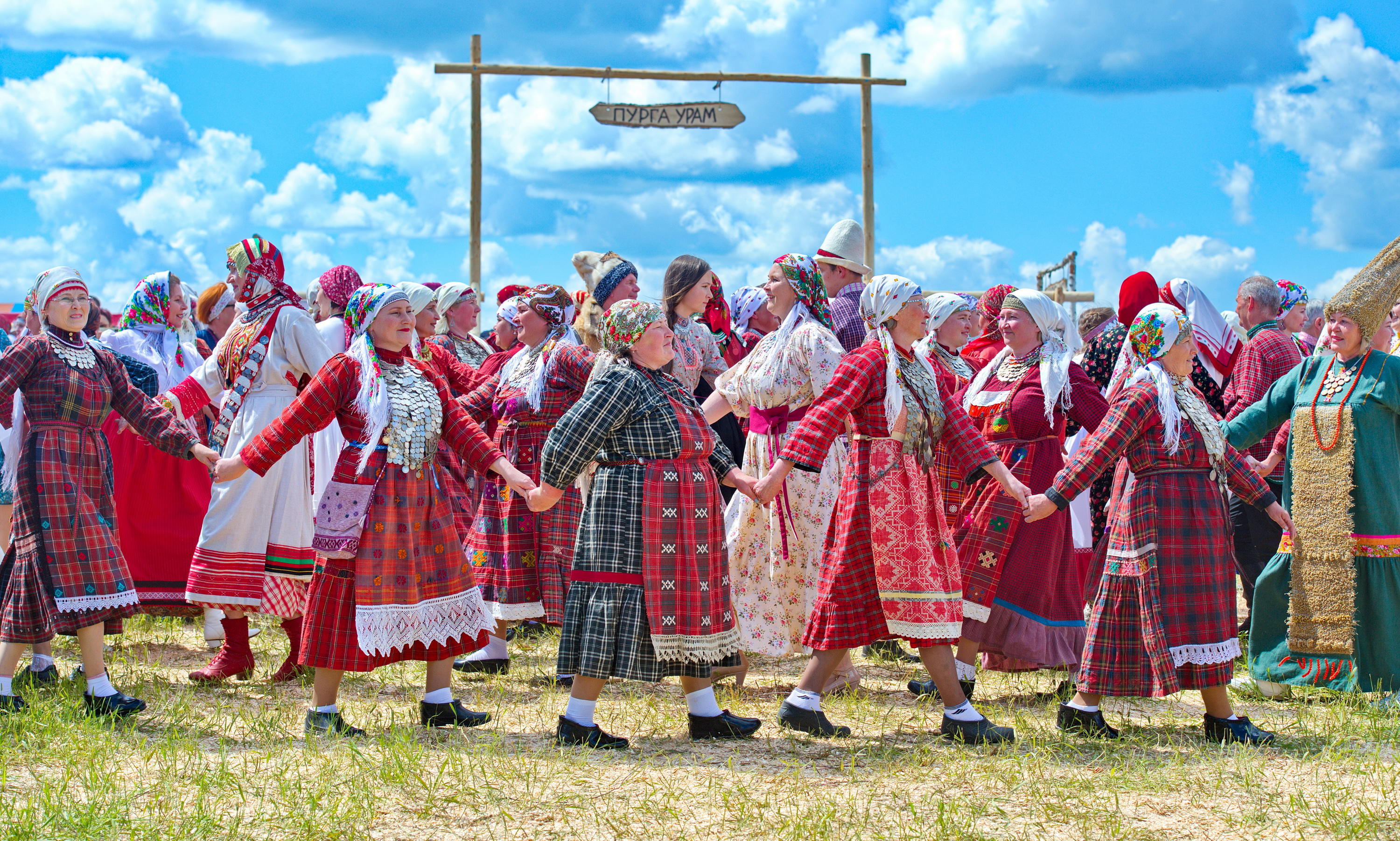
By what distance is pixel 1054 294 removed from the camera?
18.0 metres

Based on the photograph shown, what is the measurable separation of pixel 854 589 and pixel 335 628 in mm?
2008

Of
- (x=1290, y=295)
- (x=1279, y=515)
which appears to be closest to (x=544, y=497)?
(x=1279, y=515)

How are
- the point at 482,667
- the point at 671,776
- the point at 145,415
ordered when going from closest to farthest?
the point at 671,776 < the point at 145,415 < the point at 482,667

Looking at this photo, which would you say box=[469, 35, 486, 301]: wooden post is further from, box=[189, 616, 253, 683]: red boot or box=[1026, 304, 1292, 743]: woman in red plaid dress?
box=[1026, 304, 1292, 743]: woman in red plaid dress

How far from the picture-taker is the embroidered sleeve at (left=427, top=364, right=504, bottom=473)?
15.4 feet

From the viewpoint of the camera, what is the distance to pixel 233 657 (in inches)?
224

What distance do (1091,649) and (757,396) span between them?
1.86 m

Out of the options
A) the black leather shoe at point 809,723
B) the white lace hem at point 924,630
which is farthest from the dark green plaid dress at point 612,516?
the white lace hem at point 924,630

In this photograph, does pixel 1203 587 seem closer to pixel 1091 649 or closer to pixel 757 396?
pixel 1091 649

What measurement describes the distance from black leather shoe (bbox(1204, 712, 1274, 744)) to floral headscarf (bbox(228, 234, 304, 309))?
4.48 metres

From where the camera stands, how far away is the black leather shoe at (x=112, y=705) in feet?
15.8

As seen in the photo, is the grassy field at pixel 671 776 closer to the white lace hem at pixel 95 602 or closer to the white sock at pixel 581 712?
the white sock at pixel 581 712

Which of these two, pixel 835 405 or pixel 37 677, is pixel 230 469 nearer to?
pixel 37 677

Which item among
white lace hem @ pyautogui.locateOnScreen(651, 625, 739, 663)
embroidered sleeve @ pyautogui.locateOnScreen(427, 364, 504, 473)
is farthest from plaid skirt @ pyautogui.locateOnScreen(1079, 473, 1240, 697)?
embroidered sleeve @ pyautogui.locateOnScreen(427, 364, 504, 473)
